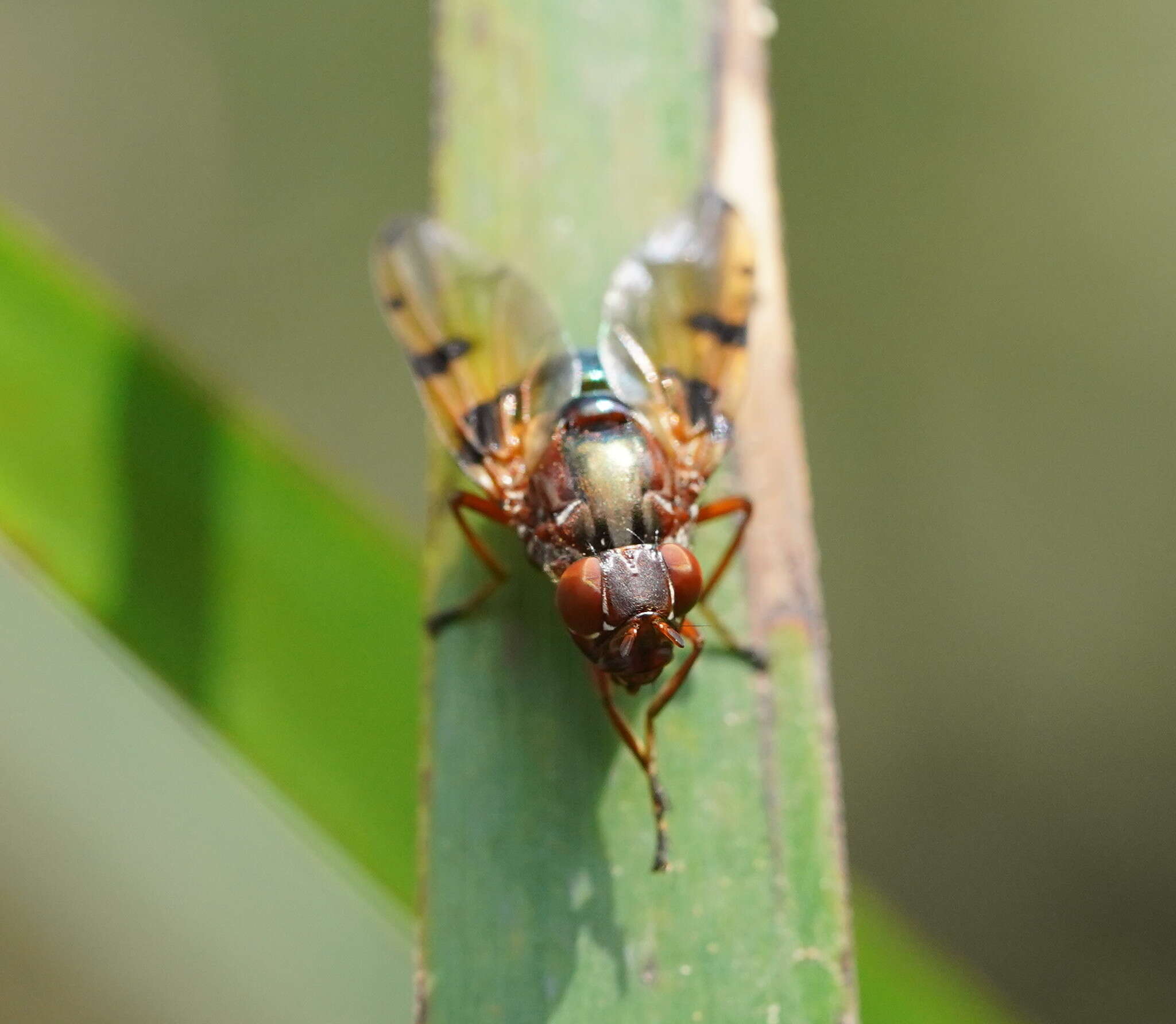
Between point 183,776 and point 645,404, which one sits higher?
point 645,404

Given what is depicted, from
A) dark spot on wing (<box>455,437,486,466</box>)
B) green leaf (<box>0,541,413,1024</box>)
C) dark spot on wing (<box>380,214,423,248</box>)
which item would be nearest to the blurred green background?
green leaf (<box>0,541,413,1024</box>)

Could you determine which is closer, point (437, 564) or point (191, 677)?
point (191, 677)

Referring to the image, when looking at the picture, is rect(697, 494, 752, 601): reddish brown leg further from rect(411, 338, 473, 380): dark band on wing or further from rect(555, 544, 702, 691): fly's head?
rect(411, 338, 473, 380): dark band on wing

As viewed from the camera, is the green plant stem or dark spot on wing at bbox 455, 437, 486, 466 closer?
the green plant stem

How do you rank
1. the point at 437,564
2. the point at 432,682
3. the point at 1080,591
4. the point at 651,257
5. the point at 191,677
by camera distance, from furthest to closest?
the point at 1080,591, the point at 651,257, the point at 437,564, the point at 432,682, the point at 191,677

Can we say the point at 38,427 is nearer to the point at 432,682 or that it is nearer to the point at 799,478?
the point at 432,682

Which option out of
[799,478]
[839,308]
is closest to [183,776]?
[799,478]
